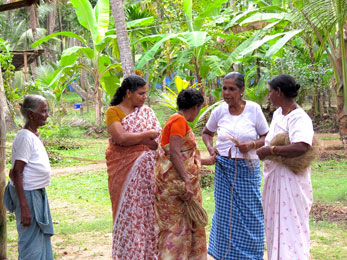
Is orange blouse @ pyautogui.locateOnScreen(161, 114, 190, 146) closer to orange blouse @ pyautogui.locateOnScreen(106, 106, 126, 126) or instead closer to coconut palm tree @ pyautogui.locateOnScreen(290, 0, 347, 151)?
orange blouse @ pyautogui.locateOnScreen(106, 106, 126, 126)

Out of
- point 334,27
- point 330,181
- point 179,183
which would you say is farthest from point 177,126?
point 330,181

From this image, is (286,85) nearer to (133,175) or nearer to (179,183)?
(179,183)

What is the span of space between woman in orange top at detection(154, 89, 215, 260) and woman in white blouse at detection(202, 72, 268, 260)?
0.97ft

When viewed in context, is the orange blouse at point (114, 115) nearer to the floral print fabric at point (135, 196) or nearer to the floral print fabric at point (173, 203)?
the floral print fabric at point (135, 196)

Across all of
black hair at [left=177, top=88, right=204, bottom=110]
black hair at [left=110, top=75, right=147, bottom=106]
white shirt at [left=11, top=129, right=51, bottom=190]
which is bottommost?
white shirt at [left=11, top=129, right=51, bottom=190]

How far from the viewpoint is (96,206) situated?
7.21 metres

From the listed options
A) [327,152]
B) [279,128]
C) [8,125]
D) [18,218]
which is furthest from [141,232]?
[327,152]

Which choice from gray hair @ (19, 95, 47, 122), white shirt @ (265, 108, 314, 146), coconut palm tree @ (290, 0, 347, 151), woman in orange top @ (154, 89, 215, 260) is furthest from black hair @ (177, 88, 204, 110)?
coconut palm tree @ (290, 0, 347, 151)

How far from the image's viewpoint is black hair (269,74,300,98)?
3.65 metres

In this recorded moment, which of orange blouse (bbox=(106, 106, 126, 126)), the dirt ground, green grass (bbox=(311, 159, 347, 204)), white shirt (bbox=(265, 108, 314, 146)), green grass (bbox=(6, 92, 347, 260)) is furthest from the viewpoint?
green grass (bbox=(311, 159, 347, 204))

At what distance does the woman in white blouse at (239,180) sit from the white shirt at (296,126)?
0.87 feet

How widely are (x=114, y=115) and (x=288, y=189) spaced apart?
152 centimetres

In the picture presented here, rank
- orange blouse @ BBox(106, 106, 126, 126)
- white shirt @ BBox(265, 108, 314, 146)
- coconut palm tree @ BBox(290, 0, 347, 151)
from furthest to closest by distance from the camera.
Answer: coconut palm tree @ BBox(290, 0, 347, 151)
orange blouse @ BBox(106, 106, 126, 126)
white shirt @ BBox(265, 108, 314, 146)

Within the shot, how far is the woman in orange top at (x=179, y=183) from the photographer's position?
3.71 metres
